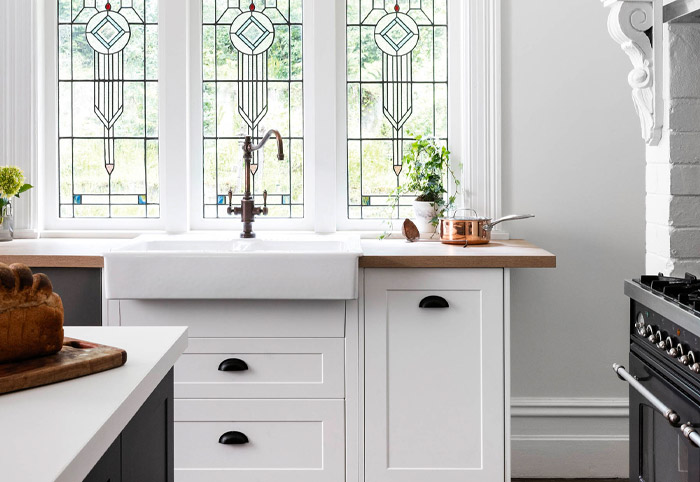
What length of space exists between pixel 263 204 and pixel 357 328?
85cm

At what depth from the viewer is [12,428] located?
0.80m

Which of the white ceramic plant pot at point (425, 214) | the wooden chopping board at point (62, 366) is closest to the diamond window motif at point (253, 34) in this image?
the white ceramic plant pot at point (425, 214)

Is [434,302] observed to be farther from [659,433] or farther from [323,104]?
[323,104]

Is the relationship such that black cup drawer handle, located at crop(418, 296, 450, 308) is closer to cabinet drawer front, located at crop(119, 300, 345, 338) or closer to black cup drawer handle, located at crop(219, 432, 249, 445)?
cabinet drawer front, located at crop(119, 300, 345, 338)

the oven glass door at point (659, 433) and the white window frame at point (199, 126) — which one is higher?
the white window frame at point (199, 126)

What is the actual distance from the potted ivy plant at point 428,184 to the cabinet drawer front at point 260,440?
34.1 inches

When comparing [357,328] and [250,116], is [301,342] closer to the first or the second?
[357,328]

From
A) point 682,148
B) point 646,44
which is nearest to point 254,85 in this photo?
point 646,44

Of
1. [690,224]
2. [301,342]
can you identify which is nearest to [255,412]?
[301,342]

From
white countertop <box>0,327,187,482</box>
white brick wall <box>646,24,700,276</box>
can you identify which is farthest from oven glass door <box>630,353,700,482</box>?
white countertop <box>0,327,187,482</box>

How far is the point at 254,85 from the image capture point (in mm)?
3180

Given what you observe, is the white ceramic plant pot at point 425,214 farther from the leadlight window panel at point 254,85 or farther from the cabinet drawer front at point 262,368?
the cabinet drawer front at point 262,368

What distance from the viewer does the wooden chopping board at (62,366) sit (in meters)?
0.94

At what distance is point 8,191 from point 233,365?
111 centimetres
